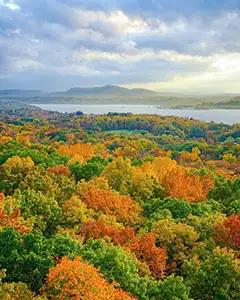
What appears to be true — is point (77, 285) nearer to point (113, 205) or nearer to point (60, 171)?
point (113, 205)

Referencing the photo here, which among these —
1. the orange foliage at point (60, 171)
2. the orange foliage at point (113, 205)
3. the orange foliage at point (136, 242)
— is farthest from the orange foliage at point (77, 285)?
the orange foliage at point (60, 171)

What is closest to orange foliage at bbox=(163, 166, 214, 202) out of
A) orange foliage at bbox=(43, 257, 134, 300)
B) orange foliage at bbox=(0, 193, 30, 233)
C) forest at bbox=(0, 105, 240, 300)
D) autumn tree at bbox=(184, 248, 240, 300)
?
forest at bbox=(0, 105, 240, 300)

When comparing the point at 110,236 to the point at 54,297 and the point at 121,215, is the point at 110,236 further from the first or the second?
the point at 54,297

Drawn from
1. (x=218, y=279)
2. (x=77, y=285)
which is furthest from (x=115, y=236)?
(x=77, y=285)

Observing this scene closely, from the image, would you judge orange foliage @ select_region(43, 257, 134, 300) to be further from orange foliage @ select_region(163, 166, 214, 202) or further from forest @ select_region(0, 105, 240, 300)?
orange foliage @ select_region(163, 166, 214, 202)

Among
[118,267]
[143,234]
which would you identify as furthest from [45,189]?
[118,267]
